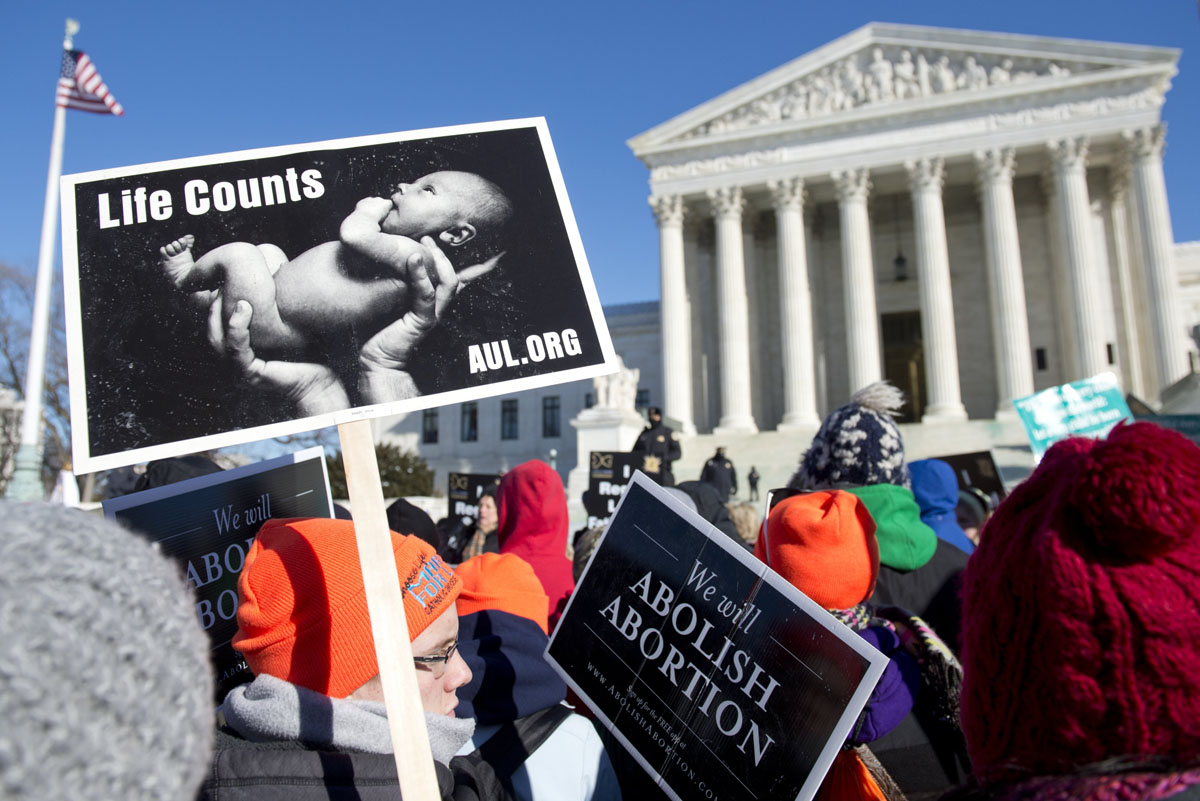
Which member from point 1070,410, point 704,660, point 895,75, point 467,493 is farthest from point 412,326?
point 895,75

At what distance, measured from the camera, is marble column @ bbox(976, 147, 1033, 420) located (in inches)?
1104

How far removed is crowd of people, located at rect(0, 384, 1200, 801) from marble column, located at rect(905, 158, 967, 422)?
2762 centimetres

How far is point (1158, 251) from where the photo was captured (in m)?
27.0

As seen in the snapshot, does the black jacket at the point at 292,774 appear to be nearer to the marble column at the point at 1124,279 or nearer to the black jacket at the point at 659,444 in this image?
the black jacket at the point at 659,444

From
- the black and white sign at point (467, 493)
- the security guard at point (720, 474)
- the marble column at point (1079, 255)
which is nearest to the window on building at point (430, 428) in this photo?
the security guard at point (720, 474)

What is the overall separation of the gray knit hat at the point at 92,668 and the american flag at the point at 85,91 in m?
19.3

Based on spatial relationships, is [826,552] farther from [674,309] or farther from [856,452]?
[674,309]

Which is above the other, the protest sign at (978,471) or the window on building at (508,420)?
the window on building at (508,420)

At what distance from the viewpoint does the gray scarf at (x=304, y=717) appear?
1.88 meters

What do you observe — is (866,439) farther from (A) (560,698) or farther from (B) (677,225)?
(B) (677,225)

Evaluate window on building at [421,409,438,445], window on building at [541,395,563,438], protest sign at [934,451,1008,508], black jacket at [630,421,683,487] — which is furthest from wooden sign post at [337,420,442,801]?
window on building at [421,409,438,445]

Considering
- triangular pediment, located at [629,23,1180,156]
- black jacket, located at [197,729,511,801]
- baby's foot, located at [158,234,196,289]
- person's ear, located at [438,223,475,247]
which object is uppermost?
triangular pediment, located at [629,23,1180,156]

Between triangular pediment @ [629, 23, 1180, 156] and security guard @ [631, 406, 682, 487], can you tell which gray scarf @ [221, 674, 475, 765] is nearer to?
security guard @ [631, 406, 682, 487]

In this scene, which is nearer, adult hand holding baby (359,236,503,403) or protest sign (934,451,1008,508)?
adult hand holding baby (359,236,503,403)
